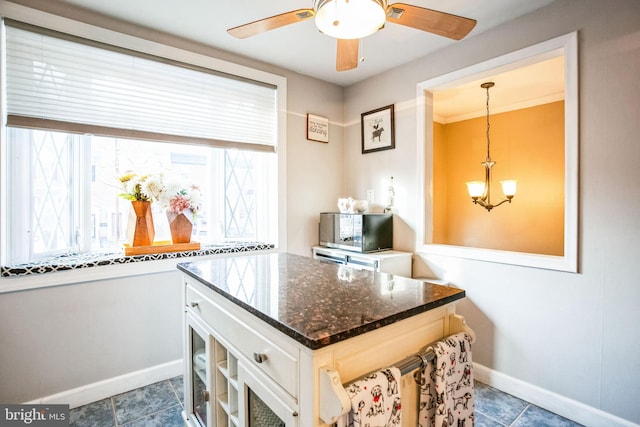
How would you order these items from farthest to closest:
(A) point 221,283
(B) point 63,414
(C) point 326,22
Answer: (B) point 63,414
(C) point 326,22
(A) point 221,283

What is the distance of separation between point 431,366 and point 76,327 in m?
2.10

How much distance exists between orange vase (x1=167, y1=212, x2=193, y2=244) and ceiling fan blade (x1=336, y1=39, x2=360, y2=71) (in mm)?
1523

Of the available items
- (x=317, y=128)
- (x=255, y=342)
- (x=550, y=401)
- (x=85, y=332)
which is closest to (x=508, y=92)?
(x=317, y=128)

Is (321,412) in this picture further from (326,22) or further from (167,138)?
(167,138)

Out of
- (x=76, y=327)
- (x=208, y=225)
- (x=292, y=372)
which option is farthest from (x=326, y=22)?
(x=76, y=327)

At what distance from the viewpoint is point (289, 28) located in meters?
Result: 2.19

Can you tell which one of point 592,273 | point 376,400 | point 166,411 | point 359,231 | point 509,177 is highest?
point 509,177

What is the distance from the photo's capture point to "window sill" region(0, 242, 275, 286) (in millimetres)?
1790

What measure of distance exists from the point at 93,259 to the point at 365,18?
2.08 m

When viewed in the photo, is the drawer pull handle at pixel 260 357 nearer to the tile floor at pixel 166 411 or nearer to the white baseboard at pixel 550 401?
the tile floor at pixel 166 411

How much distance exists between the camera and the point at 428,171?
2.61 m

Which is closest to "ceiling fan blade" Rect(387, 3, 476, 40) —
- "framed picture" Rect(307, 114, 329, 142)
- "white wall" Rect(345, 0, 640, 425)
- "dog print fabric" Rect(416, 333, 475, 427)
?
"white wall" Rect(345, 0, 640, 425)

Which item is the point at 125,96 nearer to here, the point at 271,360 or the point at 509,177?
the point at 271,360

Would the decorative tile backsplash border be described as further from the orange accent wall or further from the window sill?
the orange accent wall
